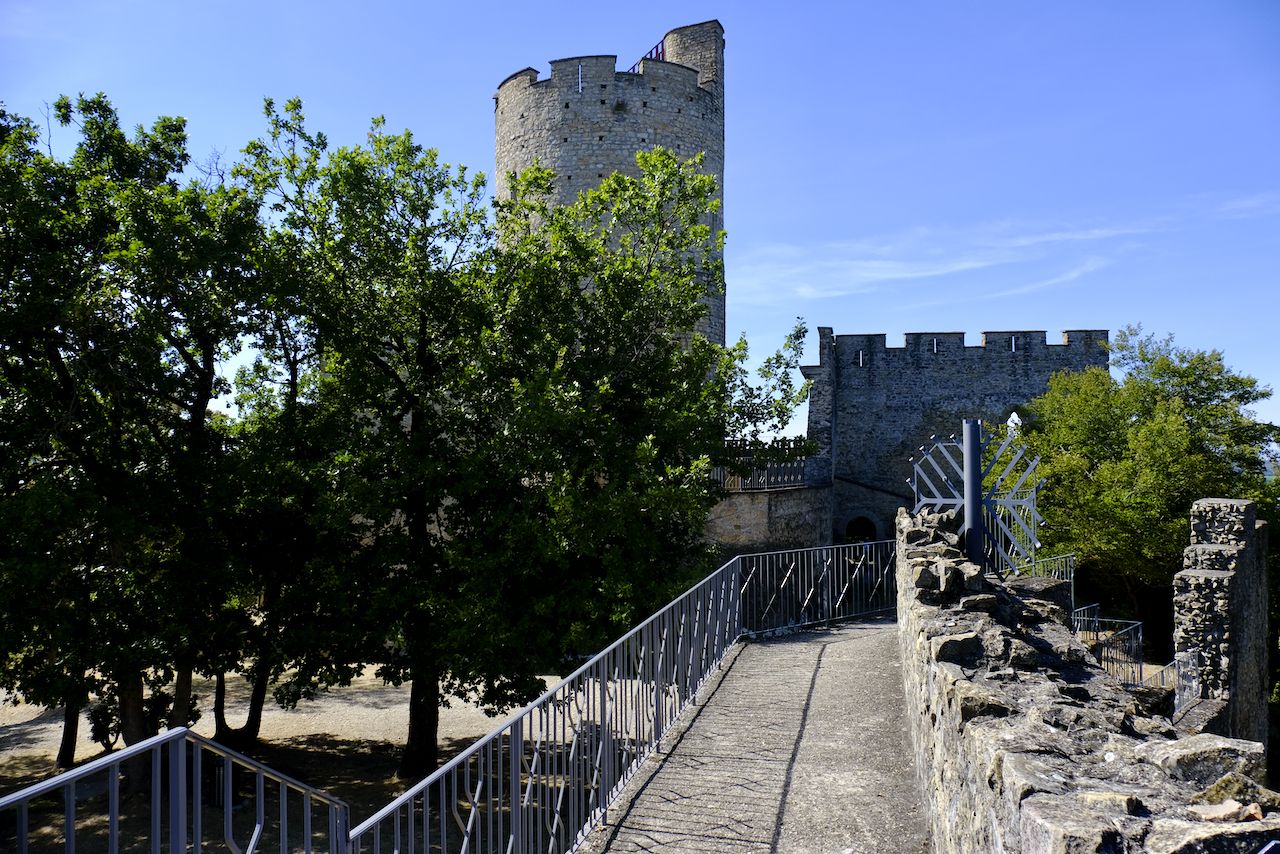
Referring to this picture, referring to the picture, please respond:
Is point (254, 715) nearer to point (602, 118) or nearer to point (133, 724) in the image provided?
point (133, 724)

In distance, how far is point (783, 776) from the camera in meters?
5.82

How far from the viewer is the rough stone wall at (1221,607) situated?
529 inches

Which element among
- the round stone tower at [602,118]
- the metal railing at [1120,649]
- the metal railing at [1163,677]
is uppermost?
the round stone tower at [602,118]

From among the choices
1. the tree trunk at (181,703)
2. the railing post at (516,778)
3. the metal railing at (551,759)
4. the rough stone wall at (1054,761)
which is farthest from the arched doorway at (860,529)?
the railing post at (516,778)

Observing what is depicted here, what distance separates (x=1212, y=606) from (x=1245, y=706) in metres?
2.47

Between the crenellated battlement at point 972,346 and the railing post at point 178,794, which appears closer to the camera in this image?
the railing post at point 178,794

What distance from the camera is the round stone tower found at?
25.1m

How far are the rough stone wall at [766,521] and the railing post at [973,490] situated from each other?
934cm

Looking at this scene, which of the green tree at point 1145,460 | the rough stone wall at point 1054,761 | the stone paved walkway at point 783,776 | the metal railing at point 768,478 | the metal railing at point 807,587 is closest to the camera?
the rough stone wall at point 1054,761

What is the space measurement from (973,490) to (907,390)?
22.5m

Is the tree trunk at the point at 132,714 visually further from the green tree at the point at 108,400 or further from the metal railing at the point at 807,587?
the metal railing at the point at 807,587

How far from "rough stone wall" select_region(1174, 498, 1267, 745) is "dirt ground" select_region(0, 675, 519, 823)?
1153 cm

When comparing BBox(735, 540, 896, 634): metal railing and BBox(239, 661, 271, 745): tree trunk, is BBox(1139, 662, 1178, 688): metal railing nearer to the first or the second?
BBox(735, 540, 896, 634): metal railing

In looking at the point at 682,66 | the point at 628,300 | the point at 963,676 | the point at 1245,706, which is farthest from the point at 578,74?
the point at 963,676
